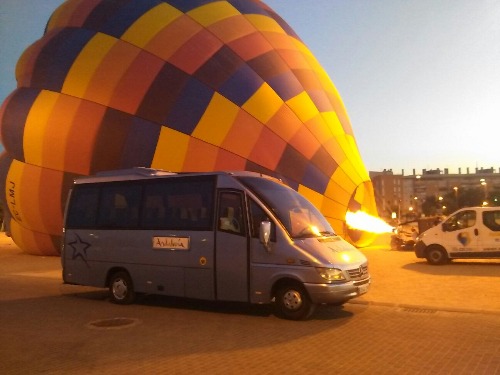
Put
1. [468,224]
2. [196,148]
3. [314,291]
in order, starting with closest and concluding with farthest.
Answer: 1. [314,291]
2. [196,148]
3. [468,224]

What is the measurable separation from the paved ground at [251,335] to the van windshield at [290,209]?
1.59 meters

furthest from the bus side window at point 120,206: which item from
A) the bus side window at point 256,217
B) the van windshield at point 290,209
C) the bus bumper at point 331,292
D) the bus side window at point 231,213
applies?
the bus bumper at point 331,292

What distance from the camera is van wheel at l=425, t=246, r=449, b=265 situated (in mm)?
17297

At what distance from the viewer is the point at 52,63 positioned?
17797 mm

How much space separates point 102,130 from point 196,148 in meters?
3.42

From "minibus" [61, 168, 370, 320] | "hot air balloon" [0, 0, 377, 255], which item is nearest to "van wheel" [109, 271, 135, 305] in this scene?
"minibus" [61, 168, 370, 320]

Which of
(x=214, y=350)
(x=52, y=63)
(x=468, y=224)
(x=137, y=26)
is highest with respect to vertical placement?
(x=137, y=26)

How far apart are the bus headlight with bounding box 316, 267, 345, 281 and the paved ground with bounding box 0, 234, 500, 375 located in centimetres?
78

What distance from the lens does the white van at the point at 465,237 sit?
16.6 metres

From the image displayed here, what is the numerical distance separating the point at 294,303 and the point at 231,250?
4.99ft

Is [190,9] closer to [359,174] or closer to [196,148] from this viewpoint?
[196,148]

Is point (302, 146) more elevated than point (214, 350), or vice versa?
point (302, 146)

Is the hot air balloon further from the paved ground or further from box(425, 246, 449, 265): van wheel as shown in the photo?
the paved ground

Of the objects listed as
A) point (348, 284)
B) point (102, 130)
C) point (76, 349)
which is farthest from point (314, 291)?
point (102, 130)
